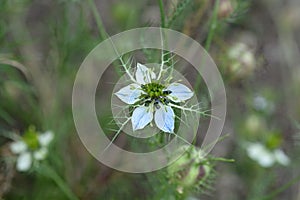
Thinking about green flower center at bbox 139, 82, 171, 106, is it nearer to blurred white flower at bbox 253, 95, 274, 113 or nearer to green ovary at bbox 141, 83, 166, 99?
green ovary at bbox 141, 83, 166, 99

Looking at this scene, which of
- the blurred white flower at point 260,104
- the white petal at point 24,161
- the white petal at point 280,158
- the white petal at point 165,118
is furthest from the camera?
the blurred white flower at point 260,104

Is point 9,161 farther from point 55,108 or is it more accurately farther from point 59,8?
point 59,8

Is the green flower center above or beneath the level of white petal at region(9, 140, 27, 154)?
above

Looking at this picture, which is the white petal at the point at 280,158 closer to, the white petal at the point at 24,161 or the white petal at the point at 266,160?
the white petal at the point at 266,160

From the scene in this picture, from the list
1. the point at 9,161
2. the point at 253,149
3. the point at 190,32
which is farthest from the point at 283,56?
the point at 9,161

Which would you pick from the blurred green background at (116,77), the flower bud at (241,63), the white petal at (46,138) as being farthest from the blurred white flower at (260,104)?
the white petal at (46,138)

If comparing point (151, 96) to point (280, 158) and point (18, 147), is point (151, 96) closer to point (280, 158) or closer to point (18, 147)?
point (18, 147)

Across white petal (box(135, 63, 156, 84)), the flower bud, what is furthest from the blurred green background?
white petal (box(135, 63, 156, 84))
